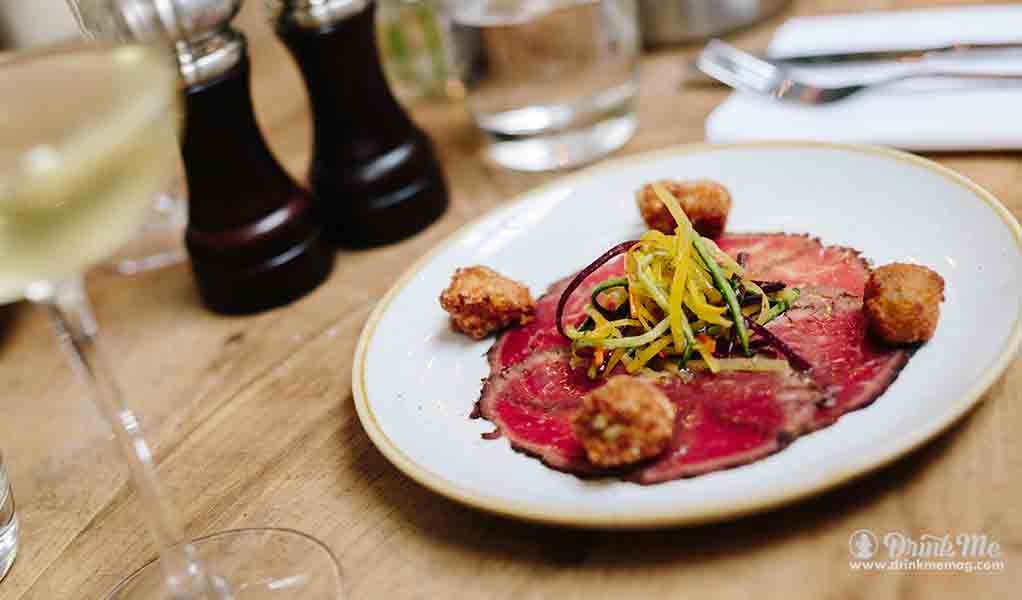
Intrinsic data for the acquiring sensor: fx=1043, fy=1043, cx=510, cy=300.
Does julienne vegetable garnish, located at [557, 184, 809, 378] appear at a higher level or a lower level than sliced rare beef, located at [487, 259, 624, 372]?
higher

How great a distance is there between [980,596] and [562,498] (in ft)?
1.02

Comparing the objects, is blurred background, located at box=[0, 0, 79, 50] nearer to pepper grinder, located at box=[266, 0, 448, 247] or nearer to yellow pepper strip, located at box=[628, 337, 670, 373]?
pepper grinder, located at box=[266, 0, 448, 247]

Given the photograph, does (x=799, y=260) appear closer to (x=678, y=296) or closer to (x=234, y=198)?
(x=678, y=296)

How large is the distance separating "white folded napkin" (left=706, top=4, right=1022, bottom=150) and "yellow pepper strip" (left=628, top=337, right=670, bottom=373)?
1.74 ft

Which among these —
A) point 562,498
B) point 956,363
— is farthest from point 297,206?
point 956,363

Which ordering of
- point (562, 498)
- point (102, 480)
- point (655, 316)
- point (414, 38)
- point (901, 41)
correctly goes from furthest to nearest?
point (414, 38), point (901, 41), point (102, 480), point (655, 316), point (562, 498)

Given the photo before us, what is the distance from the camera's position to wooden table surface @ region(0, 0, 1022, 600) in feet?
2.61

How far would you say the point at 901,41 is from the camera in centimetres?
158

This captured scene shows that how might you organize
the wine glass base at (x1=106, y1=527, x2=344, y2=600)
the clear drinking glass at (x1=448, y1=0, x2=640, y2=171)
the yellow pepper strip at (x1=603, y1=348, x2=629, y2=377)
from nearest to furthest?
the wine glass base at (x1=106, y1=527, x2=344, y2=600) → the yellow pepper strip at (x1=603, y1=348, x2=629, y2=377) → the clear drinking glass at (x1=448, y1=0, x2=640, y2=171)

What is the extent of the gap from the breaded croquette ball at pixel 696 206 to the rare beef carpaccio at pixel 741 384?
0.20 feet

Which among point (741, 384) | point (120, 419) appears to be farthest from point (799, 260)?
point (120, 419)

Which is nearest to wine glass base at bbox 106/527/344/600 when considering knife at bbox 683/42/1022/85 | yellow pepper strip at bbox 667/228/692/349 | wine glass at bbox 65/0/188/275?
yellow pepper strip at bbox 667/228/692/349

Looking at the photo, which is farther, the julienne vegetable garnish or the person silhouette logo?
the julienne vegetable garnish

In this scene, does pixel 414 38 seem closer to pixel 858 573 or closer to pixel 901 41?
pixel 901 41
